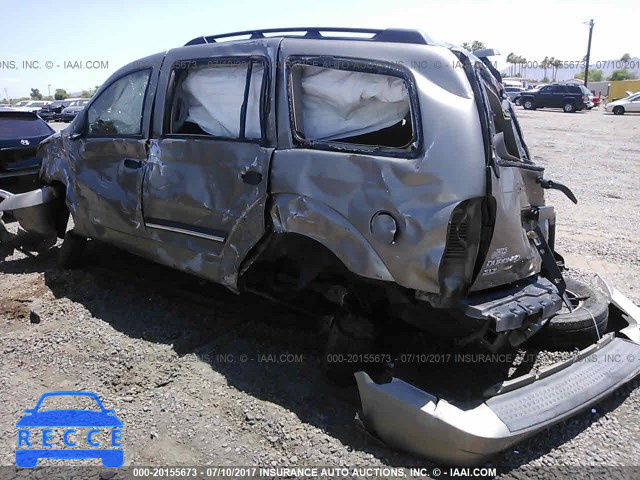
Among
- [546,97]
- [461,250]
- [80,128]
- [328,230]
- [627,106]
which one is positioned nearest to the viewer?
[461,250]

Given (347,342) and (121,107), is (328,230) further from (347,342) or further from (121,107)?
(121,107)

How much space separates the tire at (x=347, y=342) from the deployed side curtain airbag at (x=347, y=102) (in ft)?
3.80

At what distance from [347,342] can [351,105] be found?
1478 mm

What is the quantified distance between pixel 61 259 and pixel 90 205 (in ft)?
3.34

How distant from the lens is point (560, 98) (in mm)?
33781

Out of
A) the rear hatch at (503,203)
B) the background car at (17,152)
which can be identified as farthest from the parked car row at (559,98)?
Result: the rear hatch at (503,203)

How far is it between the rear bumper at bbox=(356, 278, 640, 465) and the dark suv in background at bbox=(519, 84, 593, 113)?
34.7 meters

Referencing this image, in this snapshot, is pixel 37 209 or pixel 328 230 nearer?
pixel 328 230

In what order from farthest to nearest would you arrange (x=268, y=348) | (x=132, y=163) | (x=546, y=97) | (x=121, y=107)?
(x=546, y=97)
(x=121, y=107)
(x=132, y=163)
(x=268, y=348)

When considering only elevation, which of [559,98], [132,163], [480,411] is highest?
[132,163]

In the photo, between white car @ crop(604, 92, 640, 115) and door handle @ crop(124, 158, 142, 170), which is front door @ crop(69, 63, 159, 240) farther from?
white car @ crop(604, 92, 640, 115)

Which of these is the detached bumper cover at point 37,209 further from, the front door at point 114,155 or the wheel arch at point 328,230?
the wheel arch at point 328,230

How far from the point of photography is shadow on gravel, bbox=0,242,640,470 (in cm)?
312

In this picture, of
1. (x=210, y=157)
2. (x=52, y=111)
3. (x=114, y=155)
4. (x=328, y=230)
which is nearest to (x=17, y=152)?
(x=114, y=155)
